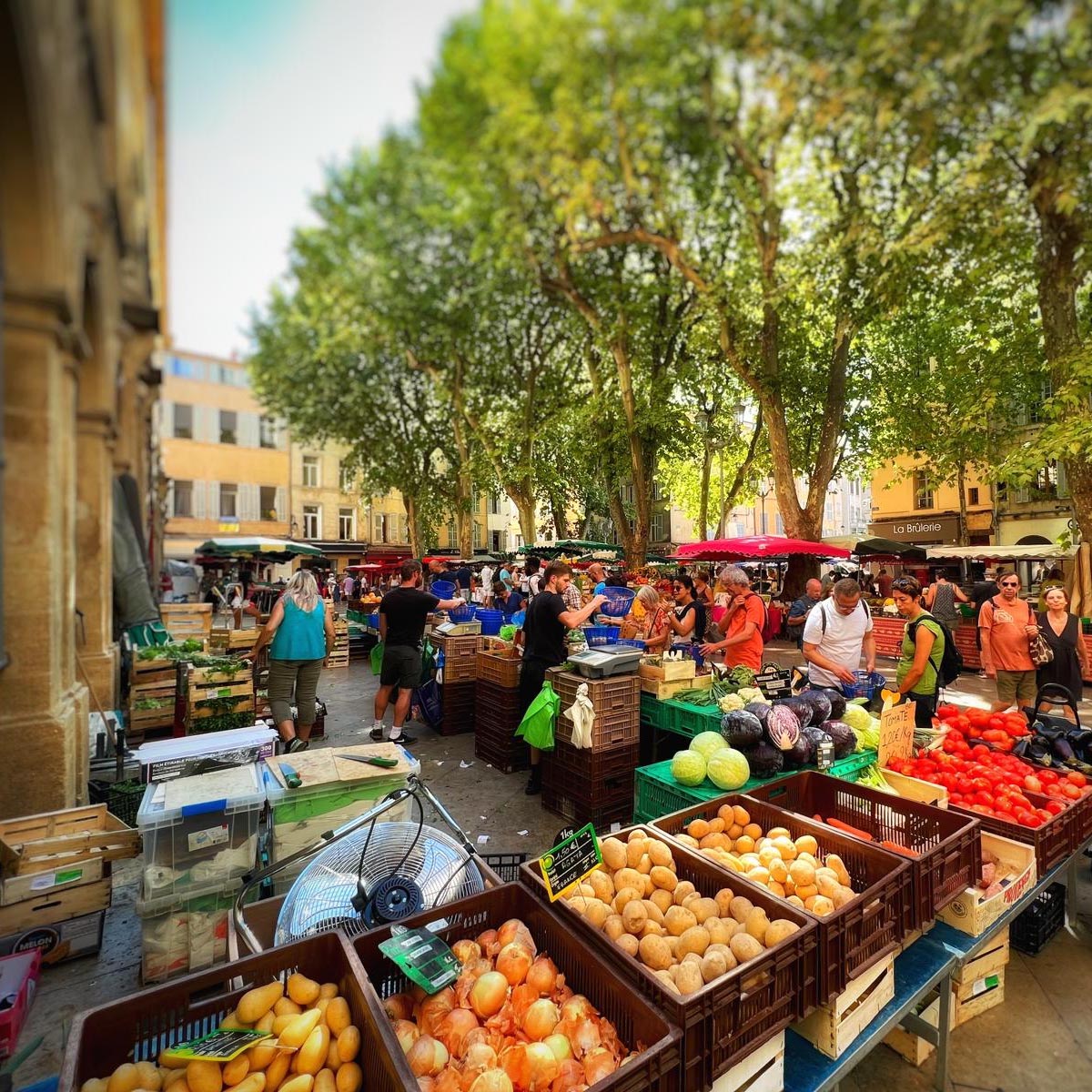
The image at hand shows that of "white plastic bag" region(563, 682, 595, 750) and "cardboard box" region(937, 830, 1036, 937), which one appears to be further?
"white plastic bag" region(563, 682, 595, 750)

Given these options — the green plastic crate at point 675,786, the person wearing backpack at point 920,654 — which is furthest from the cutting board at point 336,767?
the person wearing backpack at point 920,654

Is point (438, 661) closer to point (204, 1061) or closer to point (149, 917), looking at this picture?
point (149, 917)

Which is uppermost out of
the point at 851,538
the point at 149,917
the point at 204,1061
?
the point at 851,538

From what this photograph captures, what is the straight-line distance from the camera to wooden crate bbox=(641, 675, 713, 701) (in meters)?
4.82

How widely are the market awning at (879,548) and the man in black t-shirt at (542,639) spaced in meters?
13.0

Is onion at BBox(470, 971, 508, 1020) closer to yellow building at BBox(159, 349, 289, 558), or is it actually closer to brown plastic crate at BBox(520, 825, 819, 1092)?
brown plastic crate at BBox(520, 825, 819, 1092)

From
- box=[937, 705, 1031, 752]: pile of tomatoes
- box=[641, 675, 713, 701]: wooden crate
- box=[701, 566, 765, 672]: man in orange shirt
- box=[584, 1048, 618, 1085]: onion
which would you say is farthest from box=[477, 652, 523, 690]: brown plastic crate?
box=[584, 1048, 618, 1085]: onion

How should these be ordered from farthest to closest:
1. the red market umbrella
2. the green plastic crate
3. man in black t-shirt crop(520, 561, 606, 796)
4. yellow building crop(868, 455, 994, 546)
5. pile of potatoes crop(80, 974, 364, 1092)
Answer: yellow building crop(868, 455, 994, 546), the red market umbrella, man in black t-shirt crop(520, 561, 606, 796), the green plastic crate, pile of potatoes crop(80, 974, 364, 1092)

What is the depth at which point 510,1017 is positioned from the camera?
1.77 m

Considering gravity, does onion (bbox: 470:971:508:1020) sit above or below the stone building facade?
below


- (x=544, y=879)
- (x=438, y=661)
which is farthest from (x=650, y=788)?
(x=438, y=661)

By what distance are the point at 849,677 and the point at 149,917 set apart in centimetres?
502

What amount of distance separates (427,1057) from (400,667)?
486 cm

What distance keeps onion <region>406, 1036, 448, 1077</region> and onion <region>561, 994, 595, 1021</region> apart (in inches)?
14.7
